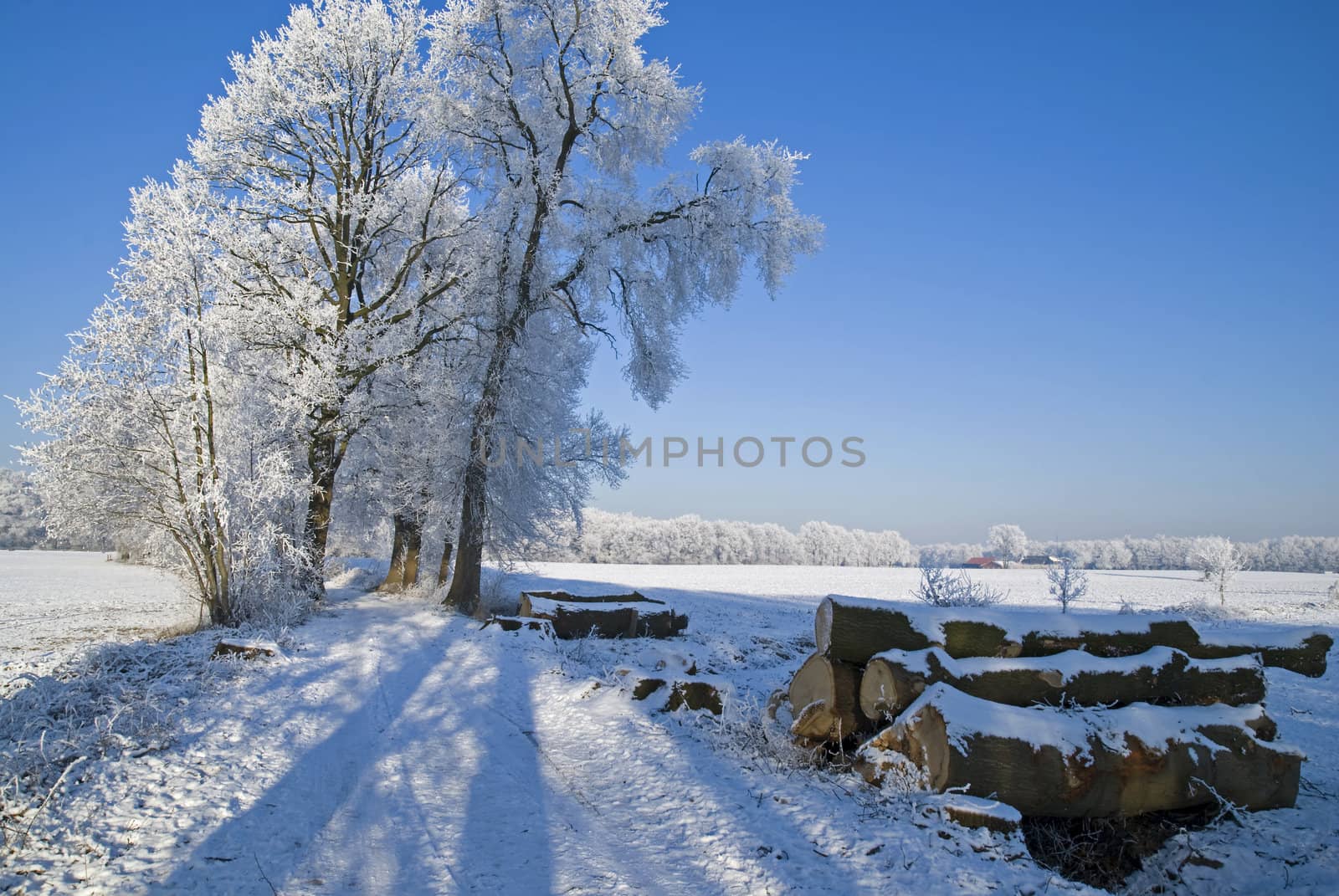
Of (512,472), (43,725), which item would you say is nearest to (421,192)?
(512,472)

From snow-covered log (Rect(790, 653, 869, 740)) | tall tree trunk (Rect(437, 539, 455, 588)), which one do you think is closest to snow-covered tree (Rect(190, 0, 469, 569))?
tall tree trunk (Rect(437, 539, 455, 588))

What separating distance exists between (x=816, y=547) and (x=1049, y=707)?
299ft

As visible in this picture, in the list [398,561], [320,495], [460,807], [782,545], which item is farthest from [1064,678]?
[782,545]

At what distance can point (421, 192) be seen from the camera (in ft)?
59.4

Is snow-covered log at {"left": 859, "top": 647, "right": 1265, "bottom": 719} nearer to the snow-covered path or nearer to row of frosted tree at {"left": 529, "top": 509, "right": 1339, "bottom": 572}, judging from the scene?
the snow-covered path

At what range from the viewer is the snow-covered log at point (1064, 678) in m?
5.87

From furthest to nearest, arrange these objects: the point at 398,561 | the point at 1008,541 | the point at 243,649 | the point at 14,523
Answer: the point at 1008,541
the point at 14,523
the point at 398,561
the point at 243,649

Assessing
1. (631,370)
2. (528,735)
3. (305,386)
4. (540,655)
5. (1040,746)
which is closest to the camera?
(1040,746)

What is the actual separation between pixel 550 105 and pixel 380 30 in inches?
164

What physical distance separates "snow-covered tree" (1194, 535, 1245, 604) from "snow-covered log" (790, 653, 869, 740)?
33.7 metres

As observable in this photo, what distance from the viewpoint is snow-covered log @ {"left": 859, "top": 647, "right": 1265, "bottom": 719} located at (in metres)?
5.87

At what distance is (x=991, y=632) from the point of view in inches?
250

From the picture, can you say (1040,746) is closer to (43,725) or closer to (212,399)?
(43,725)

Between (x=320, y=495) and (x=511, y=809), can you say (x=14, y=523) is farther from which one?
(x=511, y=809)
